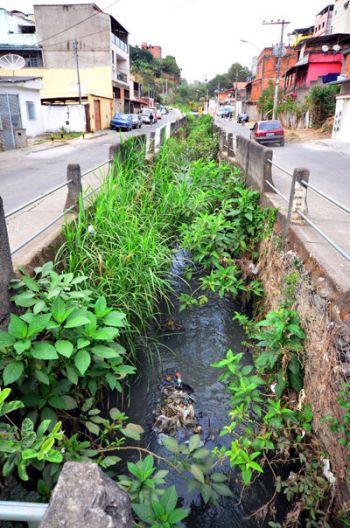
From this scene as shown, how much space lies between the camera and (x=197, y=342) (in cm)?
521

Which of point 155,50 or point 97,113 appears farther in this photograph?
point 155,50

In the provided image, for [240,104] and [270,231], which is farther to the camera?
[240,104]

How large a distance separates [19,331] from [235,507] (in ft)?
7.10

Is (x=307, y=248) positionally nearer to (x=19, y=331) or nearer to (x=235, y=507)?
(x=235, y=507)

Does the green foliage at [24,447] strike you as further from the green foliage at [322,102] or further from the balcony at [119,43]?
the balcony at [119,43]

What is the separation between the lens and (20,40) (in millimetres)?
35219

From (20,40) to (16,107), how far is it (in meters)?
19.4

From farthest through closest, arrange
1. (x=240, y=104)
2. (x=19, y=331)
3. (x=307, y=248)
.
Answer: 1. (x=240, y=104)
2. (x=307, y=248)
3. (x=19, y=331)

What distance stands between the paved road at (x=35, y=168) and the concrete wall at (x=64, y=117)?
31.0 feet

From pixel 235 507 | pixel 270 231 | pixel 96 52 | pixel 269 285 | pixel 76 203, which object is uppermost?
pixel 96 52

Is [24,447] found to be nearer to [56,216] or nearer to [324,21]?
[56,216]

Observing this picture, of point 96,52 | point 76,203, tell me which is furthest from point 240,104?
point 76,203

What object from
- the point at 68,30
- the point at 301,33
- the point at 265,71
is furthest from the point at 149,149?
the point at 301,33

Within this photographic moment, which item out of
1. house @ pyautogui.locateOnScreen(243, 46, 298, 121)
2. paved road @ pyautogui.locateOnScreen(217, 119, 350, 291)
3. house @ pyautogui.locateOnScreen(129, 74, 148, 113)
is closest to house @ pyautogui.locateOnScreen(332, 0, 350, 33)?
house @ pyautogui.locateOnScreen(243, 46, 298, 121)
